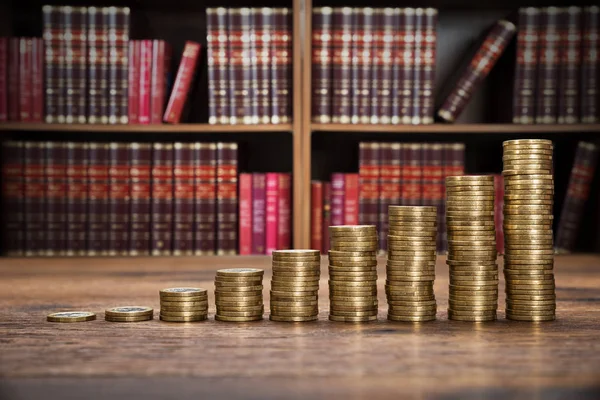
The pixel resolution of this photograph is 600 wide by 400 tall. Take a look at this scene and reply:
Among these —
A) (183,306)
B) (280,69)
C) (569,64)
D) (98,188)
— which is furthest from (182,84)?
(183,306)

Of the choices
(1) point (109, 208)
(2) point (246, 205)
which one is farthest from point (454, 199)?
(1) point (109, 208)

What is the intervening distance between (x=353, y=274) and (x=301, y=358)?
326 millimetres

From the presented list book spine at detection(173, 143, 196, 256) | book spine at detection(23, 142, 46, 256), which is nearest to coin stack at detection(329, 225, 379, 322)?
book spine at detection(173, 143, 196, 256)

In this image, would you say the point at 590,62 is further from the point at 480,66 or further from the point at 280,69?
the point at 280,69

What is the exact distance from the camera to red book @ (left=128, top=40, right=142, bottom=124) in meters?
2.90

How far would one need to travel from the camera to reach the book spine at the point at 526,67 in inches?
114

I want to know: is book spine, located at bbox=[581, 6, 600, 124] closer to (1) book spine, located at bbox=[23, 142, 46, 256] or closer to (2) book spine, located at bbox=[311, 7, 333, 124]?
(2) book spine, located at bbox=[311, 7, 333, 124]

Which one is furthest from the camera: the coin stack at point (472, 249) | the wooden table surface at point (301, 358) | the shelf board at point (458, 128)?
the shelf board at point (458, 128)

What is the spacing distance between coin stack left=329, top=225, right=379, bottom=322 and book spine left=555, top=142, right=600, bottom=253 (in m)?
1.88

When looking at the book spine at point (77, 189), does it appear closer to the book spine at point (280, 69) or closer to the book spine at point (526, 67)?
the book spine at point (280, 69)

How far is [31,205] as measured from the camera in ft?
9.56

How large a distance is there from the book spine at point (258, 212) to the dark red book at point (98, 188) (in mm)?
541

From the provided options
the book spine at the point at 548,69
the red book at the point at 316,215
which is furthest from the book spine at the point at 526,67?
the red book at the point at 316,215

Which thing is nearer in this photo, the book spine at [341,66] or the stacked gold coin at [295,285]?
the stacked gold coin at [295,285]
